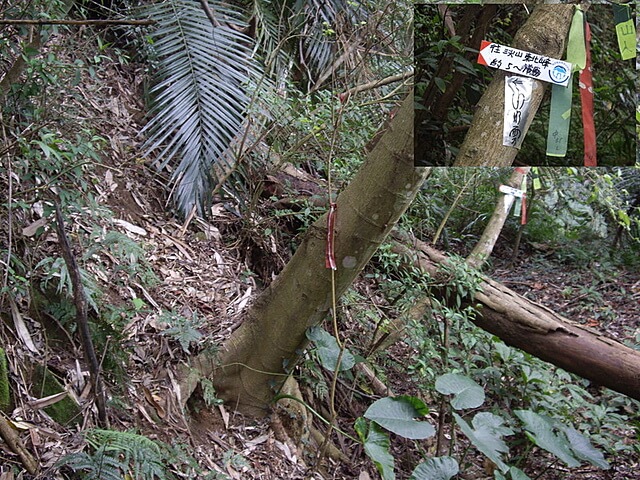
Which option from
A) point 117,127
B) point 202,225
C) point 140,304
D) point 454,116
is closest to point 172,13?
point 117,127

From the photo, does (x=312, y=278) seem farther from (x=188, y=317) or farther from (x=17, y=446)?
(x=17, y=446)

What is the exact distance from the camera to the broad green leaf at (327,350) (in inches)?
96.6

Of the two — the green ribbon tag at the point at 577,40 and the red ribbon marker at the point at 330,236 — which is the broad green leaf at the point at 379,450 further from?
the green ribbon tag at the point at 577,40

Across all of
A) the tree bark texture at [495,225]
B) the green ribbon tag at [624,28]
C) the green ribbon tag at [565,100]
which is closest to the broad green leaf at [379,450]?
the tree bark texture at [495,225]

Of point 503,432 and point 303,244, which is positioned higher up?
point 303,244

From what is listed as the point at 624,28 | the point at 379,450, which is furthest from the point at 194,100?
the point at 624,28

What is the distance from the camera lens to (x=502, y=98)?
1658 mm

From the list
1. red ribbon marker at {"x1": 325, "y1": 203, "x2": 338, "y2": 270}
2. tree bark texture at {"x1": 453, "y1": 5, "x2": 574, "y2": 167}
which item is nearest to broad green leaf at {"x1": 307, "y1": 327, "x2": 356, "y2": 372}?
red ribbon marker at {"x1": 325, "y1": 203, "x2": 338, "y2": 270}

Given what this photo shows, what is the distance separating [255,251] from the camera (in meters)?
3.43

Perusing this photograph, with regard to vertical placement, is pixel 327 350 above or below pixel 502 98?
below

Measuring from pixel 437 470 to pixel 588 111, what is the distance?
1423 millimetres

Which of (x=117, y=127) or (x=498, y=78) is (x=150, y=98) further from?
(x=498, y=78)

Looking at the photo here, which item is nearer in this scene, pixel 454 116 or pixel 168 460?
pixel 454 116

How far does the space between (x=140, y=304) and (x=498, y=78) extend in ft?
5.27
